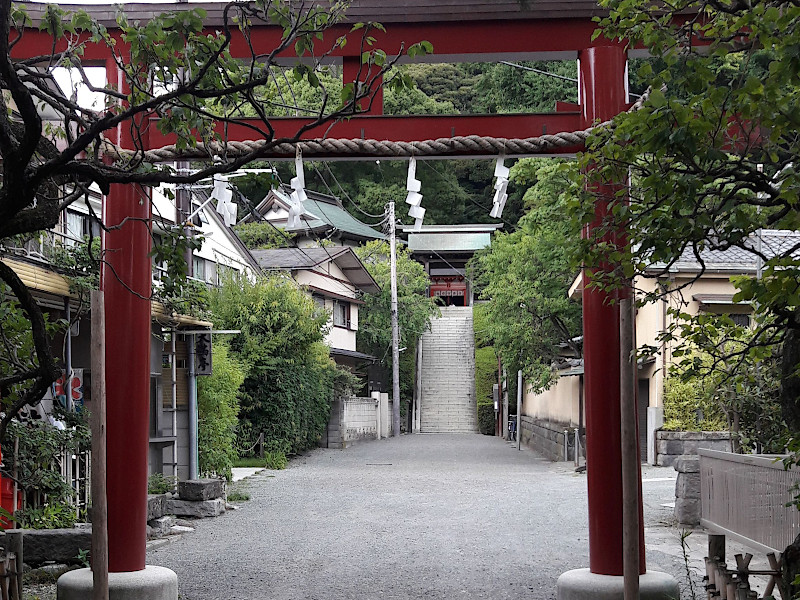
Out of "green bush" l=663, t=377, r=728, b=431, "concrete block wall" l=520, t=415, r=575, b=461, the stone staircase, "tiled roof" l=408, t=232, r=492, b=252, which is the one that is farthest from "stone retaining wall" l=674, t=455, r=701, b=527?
"tiled roof" l=408, t=232, r=492, b=252

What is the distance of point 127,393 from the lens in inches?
262

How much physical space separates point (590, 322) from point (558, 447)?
1903 centimetres

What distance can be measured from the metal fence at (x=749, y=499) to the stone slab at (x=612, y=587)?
2.43 meters

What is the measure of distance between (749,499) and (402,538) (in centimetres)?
416

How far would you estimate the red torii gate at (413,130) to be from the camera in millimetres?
6367

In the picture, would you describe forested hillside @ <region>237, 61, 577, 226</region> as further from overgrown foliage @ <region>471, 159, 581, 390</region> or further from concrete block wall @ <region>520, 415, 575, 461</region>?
concrete block wall @ <region>520, 415, 575, 461</region>

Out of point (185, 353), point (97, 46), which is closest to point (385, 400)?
point (185, 353)

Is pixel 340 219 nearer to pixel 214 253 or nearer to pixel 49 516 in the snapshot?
pixel 214 253

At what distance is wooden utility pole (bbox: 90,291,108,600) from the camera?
529cm

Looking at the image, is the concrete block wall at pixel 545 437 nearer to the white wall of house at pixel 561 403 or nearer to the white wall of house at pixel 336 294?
the white wall of house at pixel 561 403

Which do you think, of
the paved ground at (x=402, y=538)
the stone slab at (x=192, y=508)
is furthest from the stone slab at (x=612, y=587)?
the stone slab at (x=192, y=508)

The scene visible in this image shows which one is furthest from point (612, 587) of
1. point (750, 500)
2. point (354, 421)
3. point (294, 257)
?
point (294, 257)

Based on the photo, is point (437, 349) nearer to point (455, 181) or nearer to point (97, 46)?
point (455, 181)

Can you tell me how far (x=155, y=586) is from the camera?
641cm
